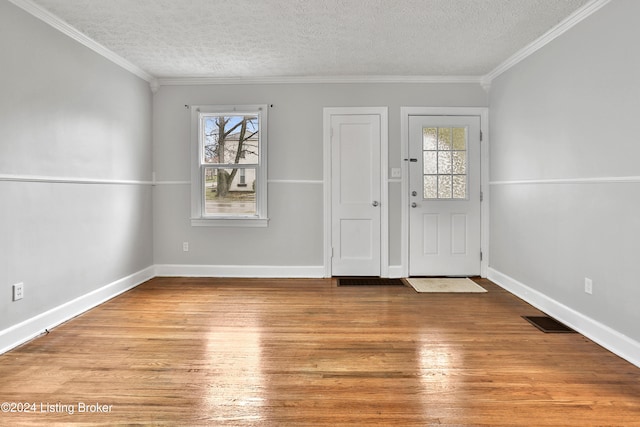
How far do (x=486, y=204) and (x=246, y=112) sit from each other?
10.3 feet

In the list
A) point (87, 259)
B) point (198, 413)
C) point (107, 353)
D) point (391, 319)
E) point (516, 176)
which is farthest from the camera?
point (516, 176)

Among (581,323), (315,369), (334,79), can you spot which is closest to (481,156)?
(334,79)

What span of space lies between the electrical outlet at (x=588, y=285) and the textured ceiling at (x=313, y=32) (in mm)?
2035

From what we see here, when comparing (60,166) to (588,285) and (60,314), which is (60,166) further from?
(588,285)

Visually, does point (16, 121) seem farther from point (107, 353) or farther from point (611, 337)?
point (611, 337)

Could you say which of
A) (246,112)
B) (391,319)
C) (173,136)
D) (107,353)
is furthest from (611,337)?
(173,136)

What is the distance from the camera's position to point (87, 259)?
12.0 feet

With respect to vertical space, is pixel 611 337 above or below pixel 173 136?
below

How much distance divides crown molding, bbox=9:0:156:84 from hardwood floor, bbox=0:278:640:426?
2.41 meters

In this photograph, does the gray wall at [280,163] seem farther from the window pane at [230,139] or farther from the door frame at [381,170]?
the window pane at [230,139]

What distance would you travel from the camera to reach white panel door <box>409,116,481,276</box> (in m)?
4.80

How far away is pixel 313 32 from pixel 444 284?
3.01 meters

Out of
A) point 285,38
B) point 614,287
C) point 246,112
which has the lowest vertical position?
point 614,287

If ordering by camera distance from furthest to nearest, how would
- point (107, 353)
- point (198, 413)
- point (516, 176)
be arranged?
1. point (516, 176)
2. point (107, 353)
3. point (198, 413)
